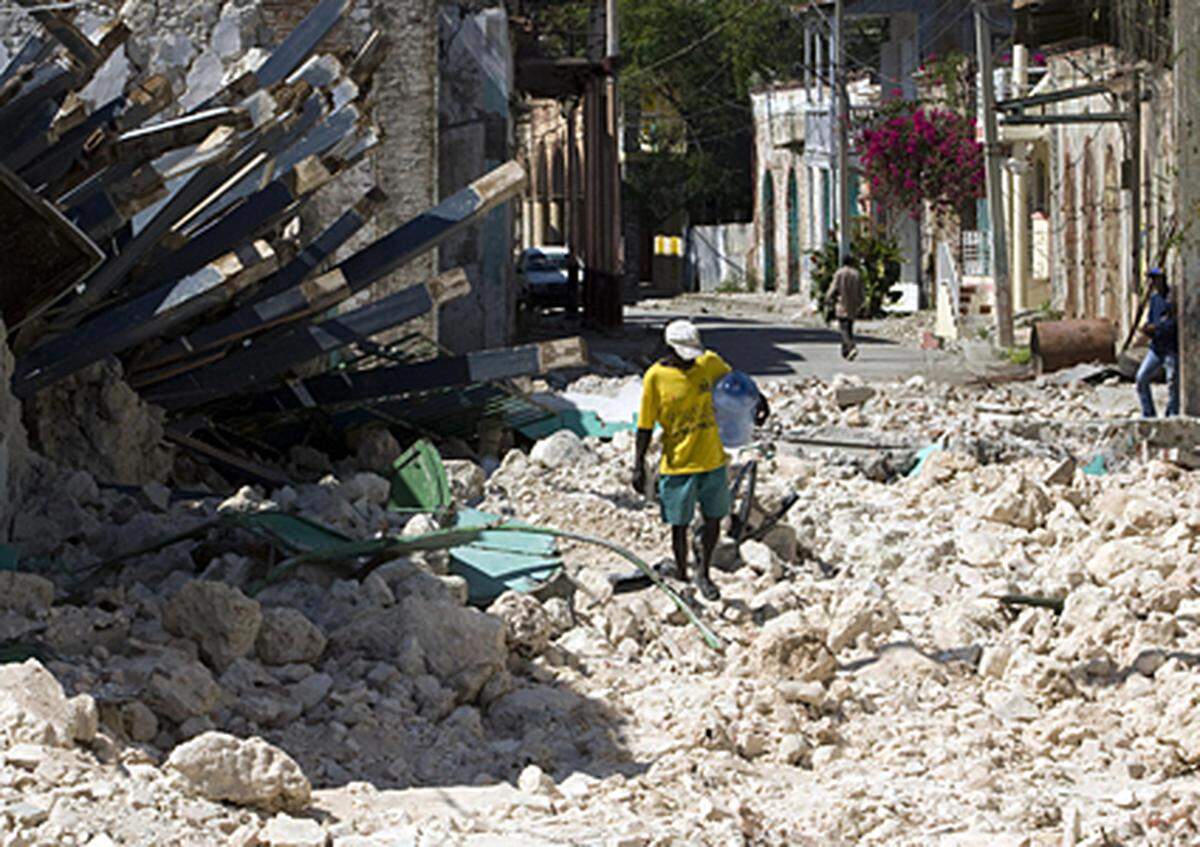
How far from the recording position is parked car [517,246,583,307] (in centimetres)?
3667

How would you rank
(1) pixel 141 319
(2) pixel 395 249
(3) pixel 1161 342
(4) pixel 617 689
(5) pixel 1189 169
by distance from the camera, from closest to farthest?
(4) pixel 617 689 < (1) pixel 141 319 < (2) pixel 395 249 < (5) pixel 1189 169 < (3) pixel 1161 342

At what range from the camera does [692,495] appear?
971cm

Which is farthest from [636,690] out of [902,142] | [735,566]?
[902,142]

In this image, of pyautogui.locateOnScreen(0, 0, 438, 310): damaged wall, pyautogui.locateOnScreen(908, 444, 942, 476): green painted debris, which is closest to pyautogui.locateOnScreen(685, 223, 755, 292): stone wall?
pyautogui.locateOnScreen(0, 0, 438, 310): damaged wall

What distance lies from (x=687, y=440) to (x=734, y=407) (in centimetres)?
362

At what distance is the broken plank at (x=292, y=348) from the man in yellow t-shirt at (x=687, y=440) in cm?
338

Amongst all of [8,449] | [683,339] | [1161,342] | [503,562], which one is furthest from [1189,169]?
[8,449]

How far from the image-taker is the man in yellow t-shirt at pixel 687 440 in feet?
31.4

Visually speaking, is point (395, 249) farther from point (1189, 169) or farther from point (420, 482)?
point (1189, 169)

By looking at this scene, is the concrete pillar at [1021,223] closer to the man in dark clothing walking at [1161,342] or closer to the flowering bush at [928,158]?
the flowering bush at [928,158]

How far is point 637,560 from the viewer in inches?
380

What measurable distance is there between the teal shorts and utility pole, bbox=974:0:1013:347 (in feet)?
54.6

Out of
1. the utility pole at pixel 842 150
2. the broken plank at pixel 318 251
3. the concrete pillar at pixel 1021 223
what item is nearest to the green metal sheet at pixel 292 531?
the broken plank at pixel 318 251

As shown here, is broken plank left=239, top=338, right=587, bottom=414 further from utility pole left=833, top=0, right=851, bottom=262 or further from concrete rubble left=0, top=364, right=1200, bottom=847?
utility pole left=833, top=0, right=851, bottom=262
